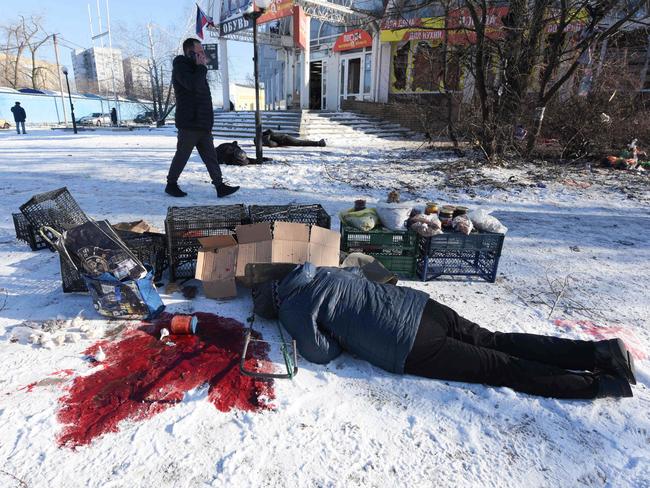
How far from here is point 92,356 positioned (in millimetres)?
2496

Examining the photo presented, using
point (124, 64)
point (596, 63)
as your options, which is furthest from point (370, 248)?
point (124, 64)

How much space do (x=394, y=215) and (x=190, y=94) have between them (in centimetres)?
377

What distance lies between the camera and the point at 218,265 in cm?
337

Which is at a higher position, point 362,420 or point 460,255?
point 460,255

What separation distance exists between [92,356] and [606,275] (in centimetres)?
463

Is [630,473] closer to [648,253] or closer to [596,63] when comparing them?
[648,253]

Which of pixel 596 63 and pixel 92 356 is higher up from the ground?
pixel 596 63

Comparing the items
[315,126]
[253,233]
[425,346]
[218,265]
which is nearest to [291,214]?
[253,233]

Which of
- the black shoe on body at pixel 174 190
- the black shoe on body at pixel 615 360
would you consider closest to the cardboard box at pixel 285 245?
the black shoe on body at pixel 615 360

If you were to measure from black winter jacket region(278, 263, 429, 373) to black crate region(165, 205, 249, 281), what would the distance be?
144cm

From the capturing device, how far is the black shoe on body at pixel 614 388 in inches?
87.1

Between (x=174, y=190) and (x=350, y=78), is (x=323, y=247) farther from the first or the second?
(x=350, y=78)

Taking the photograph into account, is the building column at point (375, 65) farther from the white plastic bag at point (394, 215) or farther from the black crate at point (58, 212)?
the black crate at point (58, 212)

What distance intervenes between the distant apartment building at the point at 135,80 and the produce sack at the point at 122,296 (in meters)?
52.6
